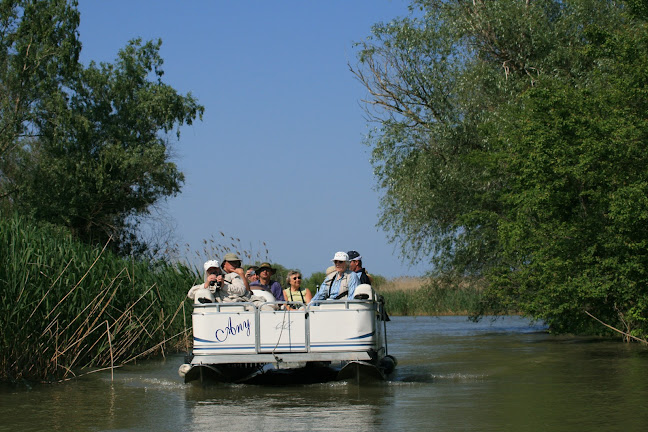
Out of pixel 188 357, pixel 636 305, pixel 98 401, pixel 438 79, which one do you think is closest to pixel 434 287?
pixel 438 79

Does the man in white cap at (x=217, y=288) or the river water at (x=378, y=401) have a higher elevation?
the man in white cap at (x=217, y=288)

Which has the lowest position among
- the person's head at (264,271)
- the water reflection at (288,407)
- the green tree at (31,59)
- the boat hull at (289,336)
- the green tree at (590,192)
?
the water reflection at (288,407)

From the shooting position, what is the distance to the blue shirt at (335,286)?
574 inches

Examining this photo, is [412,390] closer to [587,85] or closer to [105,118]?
[587,85]

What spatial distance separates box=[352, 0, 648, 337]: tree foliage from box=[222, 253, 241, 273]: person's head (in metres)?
8.17

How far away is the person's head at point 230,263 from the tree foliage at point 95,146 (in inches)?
993

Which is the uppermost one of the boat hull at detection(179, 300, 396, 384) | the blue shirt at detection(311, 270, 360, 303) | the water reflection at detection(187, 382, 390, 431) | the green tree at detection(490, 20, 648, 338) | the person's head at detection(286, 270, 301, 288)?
the green tree at detection(490, 20, 648, 338)

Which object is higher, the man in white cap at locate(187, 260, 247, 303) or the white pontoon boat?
the man in white cap at locate(187, 260, 247, 303)

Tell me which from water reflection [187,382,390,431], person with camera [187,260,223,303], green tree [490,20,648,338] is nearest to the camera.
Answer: water reflection [187,382,390,431]

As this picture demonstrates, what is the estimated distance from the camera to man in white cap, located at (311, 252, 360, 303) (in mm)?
14594

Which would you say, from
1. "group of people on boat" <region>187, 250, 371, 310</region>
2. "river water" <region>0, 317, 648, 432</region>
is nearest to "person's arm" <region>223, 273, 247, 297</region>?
"group of people on boat" <region>187, 250, 371, 310</region>

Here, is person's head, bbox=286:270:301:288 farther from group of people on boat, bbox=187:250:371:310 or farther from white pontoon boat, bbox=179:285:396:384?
white pontoon boat, bbox=179:285:396:384

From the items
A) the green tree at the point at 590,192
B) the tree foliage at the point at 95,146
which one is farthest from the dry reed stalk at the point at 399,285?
the green tree at the point at 590,192

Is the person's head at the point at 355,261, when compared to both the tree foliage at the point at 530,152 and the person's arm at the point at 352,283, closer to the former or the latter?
the person's arm at the point at 352,283
